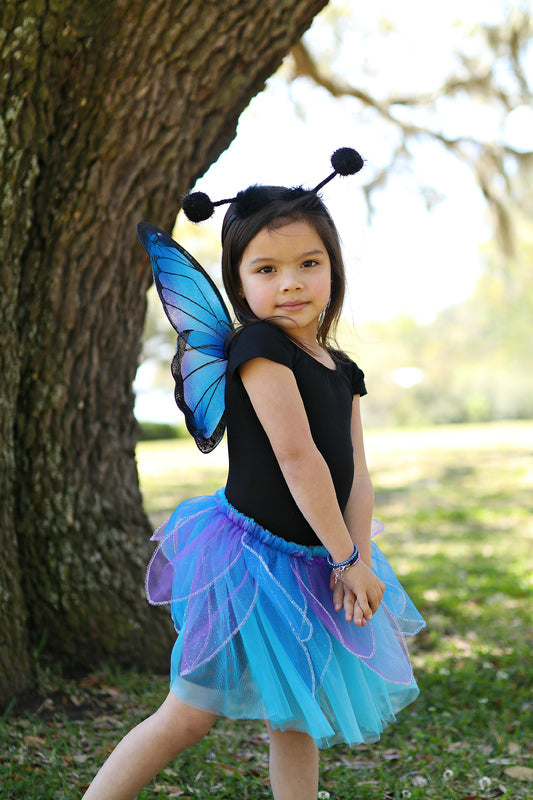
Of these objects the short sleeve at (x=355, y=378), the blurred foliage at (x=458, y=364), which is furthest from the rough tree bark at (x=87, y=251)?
the blurred foliage at (x=458, y=364)

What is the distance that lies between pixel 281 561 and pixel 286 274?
723 millimetres

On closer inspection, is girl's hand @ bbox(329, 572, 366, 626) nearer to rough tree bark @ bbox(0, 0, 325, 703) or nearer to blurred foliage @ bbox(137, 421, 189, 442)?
rough tree bark @ bbox(0, 0, 325, 703)

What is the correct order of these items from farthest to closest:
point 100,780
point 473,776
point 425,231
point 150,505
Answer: point 425,231 < point 150,505 < point 473,776 < point 100,780

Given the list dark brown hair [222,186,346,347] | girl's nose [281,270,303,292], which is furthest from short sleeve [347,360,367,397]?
girl's nose [281,270,303,292]

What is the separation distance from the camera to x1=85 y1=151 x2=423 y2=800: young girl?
171cm

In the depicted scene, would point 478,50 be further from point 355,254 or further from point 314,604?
point 314,604

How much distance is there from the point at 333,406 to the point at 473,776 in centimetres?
132

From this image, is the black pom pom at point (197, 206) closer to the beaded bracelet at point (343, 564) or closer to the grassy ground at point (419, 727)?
the beaded bracelet at point (343, 564)

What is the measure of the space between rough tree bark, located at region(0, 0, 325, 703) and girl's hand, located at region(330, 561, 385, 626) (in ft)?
4.13

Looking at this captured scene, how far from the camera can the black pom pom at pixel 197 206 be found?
75.5 inches

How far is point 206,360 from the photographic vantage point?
195cm

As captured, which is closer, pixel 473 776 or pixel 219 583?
pixel 219 583

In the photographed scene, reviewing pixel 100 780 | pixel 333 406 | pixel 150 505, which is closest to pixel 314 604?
pixel 333 406

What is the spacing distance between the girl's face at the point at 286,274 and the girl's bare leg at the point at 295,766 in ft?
3.47
